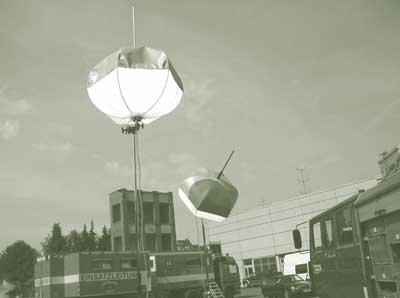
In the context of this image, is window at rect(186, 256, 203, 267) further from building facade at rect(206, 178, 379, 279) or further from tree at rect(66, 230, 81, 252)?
tree at rect(66, 230, 81, 252)

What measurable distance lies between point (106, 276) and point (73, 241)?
5105 centimetres

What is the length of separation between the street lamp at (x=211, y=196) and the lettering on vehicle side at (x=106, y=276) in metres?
16.0

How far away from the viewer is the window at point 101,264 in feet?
74.1

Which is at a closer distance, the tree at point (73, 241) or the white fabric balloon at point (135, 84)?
the white fabric balloon at point (135, 84)

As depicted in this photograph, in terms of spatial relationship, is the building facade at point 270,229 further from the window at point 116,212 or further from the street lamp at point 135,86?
the street lamp at point 135,86

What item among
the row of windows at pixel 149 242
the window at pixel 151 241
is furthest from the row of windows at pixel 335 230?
the window at pixel 151 241

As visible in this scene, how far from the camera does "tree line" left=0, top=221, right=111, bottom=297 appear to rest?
61.9 metres

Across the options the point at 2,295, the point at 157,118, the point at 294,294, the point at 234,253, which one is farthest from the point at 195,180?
the point at 2,295

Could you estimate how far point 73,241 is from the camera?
70.3 metres

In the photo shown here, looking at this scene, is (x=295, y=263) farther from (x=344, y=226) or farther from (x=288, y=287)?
(x=344, y=226)

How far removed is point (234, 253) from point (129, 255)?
33.9 meters

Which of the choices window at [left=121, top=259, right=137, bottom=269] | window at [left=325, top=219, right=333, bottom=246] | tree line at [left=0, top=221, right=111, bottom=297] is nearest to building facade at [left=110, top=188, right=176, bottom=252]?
tree line at [left=0, top=221, right=111, bottom=297]

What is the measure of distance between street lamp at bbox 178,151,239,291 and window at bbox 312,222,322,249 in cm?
271

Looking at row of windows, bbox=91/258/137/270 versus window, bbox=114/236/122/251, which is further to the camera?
window, bbox=114/236/122/251
